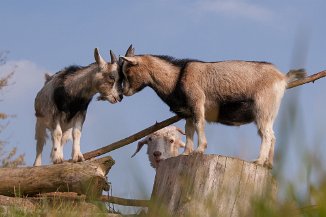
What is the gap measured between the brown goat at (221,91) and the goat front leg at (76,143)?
1624 millimetres

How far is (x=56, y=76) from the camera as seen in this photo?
424 inches

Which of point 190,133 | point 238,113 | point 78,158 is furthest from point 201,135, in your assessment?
point 78,158

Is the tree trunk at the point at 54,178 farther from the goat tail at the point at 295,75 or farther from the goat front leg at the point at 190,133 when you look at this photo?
the goat tail at the point at 295,75

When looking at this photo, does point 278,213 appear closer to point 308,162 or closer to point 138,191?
point 308,162

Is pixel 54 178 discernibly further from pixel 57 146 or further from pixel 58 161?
pixel 57 146

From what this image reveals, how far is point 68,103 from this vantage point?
10.2 metres

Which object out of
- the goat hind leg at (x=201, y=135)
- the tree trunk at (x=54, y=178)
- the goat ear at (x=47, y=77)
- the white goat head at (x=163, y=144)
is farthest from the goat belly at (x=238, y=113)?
the white goat head at (x=163, y=144)

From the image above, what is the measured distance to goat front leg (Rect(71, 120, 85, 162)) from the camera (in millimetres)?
9586

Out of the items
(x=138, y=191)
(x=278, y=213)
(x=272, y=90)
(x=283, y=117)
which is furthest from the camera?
(x=272, y=90)

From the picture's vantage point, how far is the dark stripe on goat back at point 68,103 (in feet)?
33.4

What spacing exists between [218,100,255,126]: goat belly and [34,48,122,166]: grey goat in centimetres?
203

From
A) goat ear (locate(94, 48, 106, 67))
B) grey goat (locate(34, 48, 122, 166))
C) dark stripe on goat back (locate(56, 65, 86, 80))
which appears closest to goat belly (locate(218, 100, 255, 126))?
grey goat (locate(34, 48, 122, 166))

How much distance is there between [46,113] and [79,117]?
0.57 metres

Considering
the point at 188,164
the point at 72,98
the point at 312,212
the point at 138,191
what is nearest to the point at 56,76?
the point at 72,98
